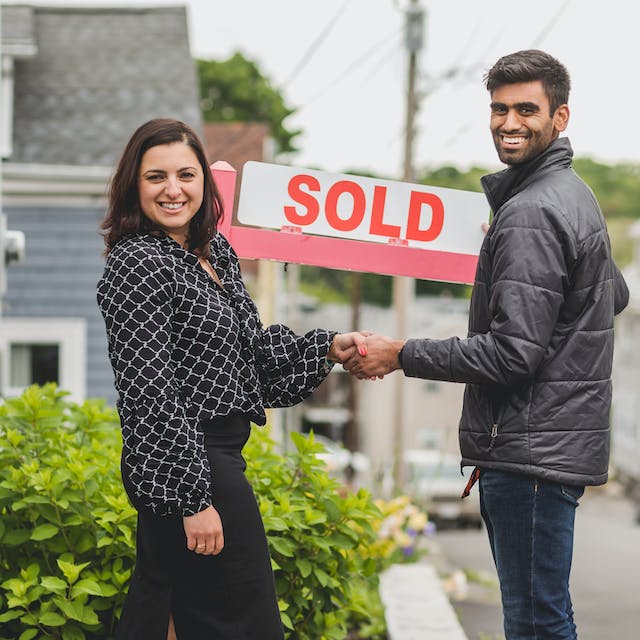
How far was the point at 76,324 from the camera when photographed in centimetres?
1067

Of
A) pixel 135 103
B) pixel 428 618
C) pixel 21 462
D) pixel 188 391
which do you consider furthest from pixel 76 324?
pixel 188 391

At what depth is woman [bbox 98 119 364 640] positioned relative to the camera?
2582 mm

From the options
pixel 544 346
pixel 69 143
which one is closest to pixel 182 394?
pixel 544 346

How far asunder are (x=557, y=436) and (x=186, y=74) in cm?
1005

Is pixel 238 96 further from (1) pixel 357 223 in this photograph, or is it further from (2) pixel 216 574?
(2) pixel 216 574

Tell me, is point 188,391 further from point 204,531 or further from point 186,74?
point 186,74

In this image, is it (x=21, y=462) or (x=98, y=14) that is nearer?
(x=21, y=462)

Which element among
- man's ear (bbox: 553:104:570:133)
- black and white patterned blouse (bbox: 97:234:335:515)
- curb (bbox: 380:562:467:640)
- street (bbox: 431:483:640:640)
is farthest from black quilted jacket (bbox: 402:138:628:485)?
street (bbox: 431:483:640:640)

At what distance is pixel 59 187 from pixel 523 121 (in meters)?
8.43

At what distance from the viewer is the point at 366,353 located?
3051mm

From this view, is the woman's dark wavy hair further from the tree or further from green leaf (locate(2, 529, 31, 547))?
the tree

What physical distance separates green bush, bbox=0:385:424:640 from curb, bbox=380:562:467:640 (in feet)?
3.61

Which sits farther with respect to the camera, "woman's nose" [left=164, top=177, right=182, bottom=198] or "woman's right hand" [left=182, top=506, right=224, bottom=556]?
"woman's nose" [left=164, top=177, right=182, bottom=198]

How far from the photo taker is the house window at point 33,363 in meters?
10.8
